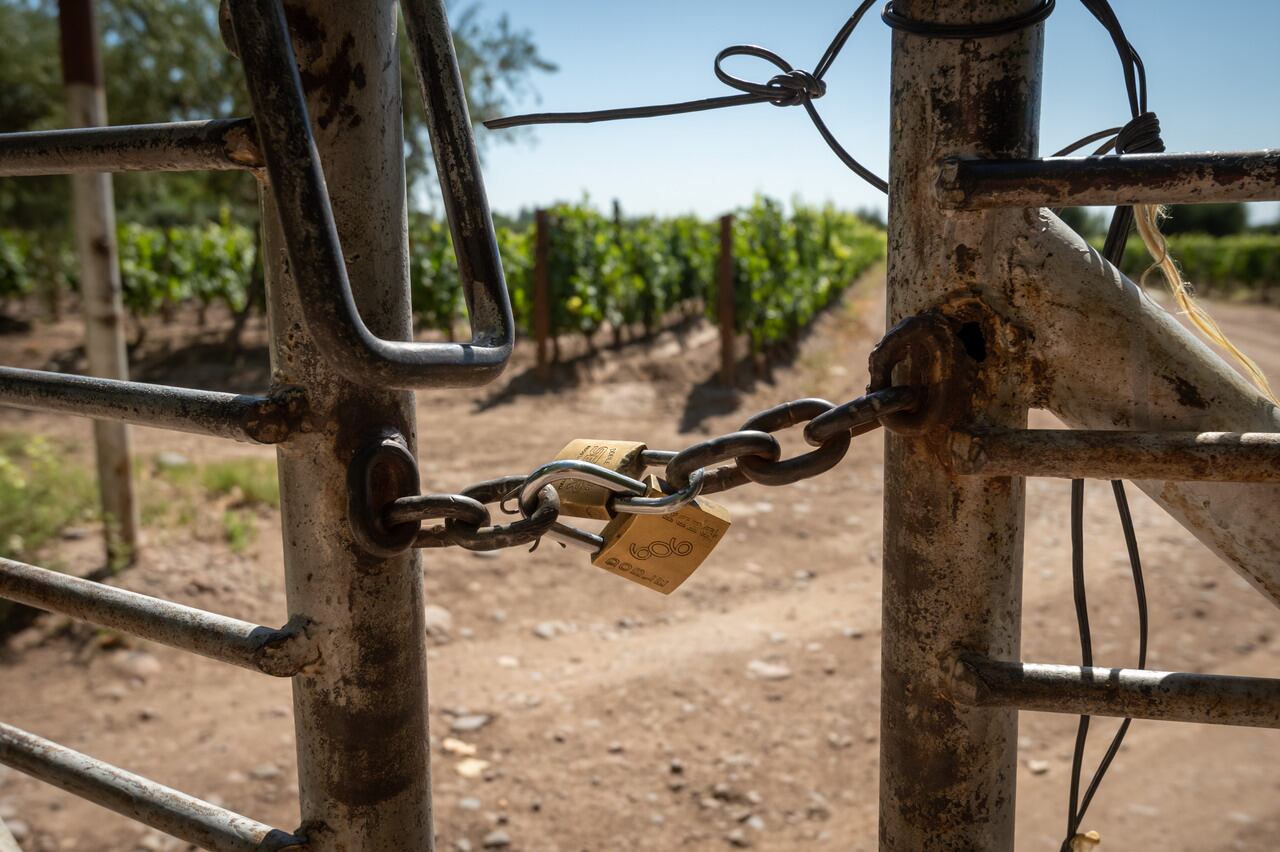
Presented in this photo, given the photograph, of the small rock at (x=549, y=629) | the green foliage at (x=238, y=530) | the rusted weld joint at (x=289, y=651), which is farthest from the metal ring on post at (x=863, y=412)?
the green foliage at (x=238, y=530)

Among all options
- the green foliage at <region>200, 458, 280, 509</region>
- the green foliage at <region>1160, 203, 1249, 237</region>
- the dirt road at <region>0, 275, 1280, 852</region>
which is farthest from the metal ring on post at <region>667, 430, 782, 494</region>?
the green foliage at <region>1160, 203, 1249, 237</region>

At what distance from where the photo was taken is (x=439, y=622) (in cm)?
513

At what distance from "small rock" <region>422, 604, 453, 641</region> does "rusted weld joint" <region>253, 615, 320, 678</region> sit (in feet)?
13.2

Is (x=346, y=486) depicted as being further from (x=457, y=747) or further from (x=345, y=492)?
(x=457, y=747)

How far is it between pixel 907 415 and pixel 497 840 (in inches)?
113

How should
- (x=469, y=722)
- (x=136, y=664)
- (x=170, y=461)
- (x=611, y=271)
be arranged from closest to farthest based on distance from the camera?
(x=469, y=722), (x=136, y=664), (x=170, y=461), (x=611, y=271)

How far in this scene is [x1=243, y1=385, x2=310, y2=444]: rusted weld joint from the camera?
3.20ft

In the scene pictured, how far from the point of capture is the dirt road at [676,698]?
345 cm

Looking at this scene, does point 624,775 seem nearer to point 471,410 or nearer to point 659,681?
point 659,681

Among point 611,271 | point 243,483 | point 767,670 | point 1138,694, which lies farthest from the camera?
point 611,271

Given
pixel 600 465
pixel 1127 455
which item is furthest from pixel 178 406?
pixel 1127 455

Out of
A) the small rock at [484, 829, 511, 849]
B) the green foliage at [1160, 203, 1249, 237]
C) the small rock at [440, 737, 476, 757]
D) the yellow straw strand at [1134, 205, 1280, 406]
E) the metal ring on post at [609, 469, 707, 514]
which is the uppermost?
the green foliage at [1160, 203, 1249, 237]

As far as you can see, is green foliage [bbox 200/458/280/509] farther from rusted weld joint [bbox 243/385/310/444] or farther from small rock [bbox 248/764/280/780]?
rusted weld joint [bbox 243/385/310/444]

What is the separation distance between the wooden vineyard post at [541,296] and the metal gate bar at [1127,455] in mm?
10750
